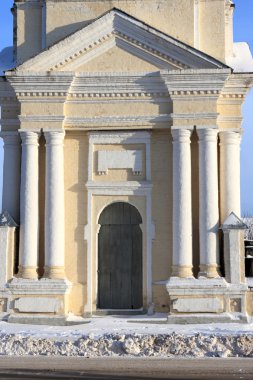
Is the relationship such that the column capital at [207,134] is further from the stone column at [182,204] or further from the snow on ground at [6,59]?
the snow on ground at [6,59]

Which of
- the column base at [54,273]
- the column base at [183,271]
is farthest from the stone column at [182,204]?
the column base at [54,273]

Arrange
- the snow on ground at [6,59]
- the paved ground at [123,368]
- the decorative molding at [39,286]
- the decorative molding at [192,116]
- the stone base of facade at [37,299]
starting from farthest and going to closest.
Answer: the snow on ground at [6,59], the decorative molding at [192,116], the decorative molding at [39,286], the stone base of facade at [37,299], the paved ground at [123,368]

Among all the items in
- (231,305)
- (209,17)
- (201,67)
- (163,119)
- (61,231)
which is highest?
(209,17)

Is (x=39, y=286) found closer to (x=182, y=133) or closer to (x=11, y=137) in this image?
(x=11, y=137)

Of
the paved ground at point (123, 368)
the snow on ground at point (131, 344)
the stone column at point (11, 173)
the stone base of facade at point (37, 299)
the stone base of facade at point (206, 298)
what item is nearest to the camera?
the paved ground at point (123, 368)

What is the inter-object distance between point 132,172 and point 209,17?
3915mm

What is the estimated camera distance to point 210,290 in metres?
15.5

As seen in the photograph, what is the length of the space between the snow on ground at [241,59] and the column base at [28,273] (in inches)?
242

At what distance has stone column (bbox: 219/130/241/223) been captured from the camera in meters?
16.1

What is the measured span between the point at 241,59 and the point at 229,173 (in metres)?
2.72

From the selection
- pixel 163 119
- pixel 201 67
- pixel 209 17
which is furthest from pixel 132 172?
pixel 209 17

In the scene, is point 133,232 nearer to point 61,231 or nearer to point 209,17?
point 61,231

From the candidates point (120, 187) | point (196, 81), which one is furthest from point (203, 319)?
point (196, 81)

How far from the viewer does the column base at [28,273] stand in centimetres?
1589
